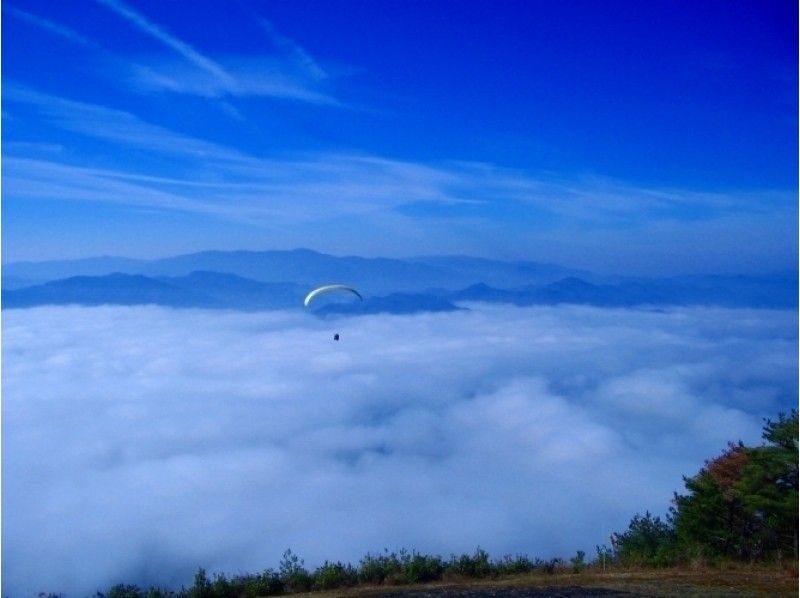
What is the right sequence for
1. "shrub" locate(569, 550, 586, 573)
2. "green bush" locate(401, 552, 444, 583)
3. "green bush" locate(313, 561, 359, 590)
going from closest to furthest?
1. "green bush" locate(313, 561, 359, 590)
2. "green bush" locate(401, 552, 444, 583)
3. "shrub" locate(569, 550, 586, 573)

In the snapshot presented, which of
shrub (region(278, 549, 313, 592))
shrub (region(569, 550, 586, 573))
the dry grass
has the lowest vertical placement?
the dry grass

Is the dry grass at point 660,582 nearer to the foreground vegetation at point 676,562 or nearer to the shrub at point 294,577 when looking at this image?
the foreground vegetation at point 676,562

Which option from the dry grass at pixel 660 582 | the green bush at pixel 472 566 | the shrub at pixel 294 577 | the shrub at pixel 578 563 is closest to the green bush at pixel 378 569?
the dry grass at pixel 660 582

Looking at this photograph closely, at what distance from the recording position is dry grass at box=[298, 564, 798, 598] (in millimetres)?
14984

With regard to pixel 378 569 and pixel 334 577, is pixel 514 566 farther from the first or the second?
pixel 334 577

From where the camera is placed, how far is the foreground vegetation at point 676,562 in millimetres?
16938

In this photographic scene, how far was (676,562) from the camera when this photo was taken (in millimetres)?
18047

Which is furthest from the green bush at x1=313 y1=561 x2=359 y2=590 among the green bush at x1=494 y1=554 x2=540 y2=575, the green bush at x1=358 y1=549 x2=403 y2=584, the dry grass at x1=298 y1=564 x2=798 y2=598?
the green bush at x1=494 y1=554 x2=540 y2=575

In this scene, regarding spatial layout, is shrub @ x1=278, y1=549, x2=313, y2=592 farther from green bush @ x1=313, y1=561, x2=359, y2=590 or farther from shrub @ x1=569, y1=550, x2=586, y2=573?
shrub @ x1=569, y1=550, x2=586, y2=573

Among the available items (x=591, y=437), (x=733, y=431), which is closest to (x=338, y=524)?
(x=591, y=437)

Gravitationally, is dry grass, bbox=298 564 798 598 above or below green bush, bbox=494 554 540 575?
below

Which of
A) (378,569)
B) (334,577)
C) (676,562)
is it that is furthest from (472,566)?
(676,562)

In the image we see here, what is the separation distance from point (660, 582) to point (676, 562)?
8.15 feet

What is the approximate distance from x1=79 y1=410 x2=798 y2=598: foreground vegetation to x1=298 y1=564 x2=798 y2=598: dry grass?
0.13 ft
